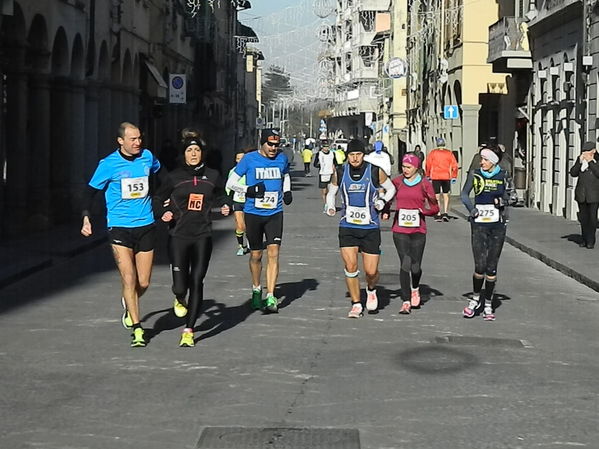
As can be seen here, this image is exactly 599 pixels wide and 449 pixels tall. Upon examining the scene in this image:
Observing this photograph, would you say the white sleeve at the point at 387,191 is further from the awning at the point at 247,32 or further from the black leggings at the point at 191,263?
the awning at the point at 247,32

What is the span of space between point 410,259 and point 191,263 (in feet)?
11.1

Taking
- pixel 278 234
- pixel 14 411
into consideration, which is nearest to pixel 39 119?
pixel 278 234

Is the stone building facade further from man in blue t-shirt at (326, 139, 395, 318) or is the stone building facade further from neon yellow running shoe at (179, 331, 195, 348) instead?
neon yellow running shoe at (179, 331, 195, 348)

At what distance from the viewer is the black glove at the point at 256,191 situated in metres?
13.2

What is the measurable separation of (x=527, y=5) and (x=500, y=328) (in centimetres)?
2628

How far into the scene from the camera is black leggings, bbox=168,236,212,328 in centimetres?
1117

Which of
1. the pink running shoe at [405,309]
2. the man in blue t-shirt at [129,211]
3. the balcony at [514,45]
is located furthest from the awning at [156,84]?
the man in blue t-shirt at [129,211]

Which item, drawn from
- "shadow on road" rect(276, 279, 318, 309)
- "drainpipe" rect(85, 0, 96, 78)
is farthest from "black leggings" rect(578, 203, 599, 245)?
"drainpipe" rect(85, 0, 96, 78)

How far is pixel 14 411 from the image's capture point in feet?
27.1

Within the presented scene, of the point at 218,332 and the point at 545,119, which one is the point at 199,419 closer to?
the point at 218,332

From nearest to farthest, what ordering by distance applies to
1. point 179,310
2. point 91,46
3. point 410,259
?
point 179,310 → point 410,259 → point 91,46

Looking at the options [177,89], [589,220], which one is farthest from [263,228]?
[177,89]

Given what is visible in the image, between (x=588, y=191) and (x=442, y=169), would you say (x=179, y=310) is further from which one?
(x=442, y=169)

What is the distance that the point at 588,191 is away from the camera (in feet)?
71.9
